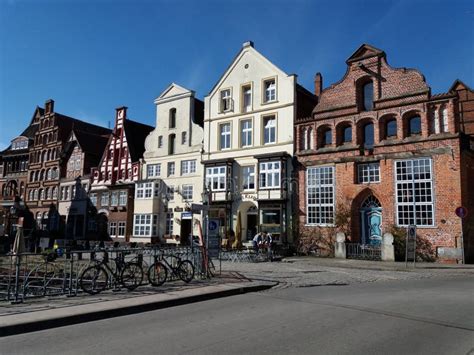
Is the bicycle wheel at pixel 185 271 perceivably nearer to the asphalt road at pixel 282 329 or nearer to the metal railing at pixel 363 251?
the asphalt road at pixel 282 329

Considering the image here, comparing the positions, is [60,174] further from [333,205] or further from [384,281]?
[384,281]

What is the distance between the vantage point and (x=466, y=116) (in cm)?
3500

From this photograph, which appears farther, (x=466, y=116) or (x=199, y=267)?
(x=466, y=116)

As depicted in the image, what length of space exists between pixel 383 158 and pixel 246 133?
11349mm

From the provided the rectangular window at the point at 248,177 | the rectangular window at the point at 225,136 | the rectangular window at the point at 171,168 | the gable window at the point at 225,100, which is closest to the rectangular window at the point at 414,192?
the rectangular window at the point at 248,177

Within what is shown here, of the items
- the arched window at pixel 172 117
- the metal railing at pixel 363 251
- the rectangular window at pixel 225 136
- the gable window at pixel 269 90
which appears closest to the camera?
the metal railing at pixel 363 251

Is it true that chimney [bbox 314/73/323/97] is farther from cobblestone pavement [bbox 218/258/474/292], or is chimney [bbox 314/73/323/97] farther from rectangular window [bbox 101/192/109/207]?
rectangular window [bbox 101/192/109/207]

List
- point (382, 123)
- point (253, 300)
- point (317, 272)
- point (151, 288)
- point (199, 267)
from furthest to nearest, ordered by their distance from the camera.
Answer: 1. point (382, 123)
2. point (317, 272)
3. point (199, 267)
4. point (151, 288)
5. point (253, 300)

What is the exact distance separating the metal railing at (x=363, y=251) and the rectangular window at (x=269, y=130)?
33.5ft

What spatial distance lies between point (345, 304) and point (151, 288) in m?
5.64

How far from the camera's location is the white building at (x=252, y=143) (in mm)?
31031

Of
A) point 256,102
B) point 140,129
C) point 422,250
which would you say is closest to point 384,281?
point 422,250

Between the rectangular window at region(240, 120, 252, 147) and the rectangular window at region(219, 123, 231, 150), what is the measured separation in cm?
129

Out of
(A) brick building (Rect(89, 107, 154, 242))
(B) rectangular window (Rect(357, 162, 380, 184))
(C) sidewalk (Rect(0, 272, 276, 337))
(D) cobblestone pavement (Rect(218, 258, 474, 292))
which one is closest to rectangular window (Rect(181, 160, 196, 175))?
(A) brick building (Rect(89, 107, 154, 242))
